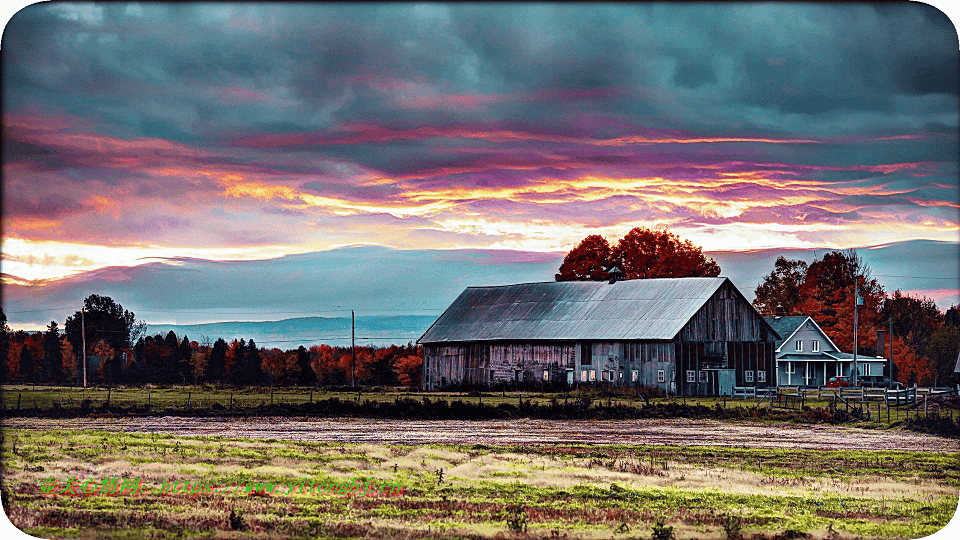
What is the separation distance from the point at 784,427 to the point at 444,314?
29.9 metres

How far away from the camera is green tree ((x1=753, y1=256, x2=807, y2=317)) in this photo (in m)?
78.8

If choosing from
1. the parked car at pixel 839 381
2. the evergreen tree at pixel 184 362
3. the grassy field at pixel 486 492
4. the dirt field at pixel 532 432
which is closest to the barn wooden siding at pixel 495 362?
the evergreen tree at pixel 184 362

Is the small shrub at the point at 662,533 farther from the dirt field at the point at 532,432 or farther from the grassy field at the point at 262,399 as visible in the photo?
the grassy field at the point at 262,399

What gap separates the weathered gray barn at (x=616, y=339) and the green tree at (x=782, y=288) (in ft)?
75.5

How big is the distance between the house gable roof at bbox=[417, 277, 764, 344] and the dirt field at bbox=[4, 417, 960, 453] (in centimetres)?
1611

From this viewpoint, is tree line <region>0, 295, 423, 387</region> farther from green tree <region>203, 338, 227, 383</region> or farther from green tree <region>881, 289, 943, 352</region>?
green tree <region>881, 289, 943, 352</region>

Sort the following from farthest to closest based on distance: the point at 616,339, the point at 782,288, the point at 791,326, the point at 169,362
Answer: the point at 782,288 < the point at 791,326 < the point at 169,362 < the point at 616,339

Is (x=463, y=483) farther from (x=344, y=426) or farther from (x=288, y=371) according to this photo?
(x=288, y=371)

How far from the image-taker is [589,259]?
219 feet

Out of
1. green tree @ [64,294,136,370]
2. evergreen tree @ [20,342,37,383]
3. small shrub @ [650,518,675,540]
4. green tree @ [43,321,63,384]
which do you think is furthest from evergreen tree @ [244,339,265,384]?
small shrub @ [650,518,675,540]

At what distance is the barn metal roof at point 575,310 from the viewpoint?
53.8 m

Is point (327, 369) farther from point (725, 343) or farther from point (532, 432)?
point (532, 432)

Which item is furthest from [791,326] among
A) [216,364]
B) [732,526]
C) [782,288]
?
[732,526]

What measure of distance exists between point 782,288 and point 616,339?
30.9 m
